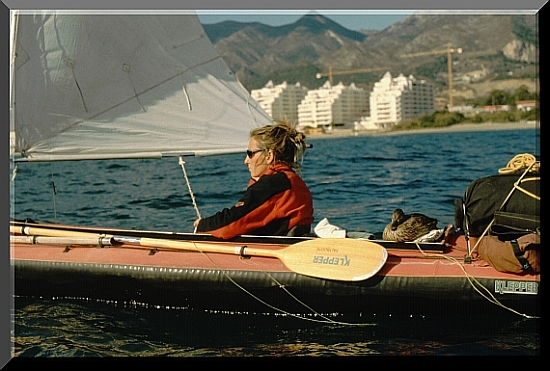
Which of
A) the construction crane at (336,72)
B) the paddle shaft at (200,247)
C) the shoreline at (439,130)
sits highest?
the construction crane at (336,72)

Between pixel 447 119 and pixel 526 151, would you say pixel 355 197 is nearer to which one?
pixel 447 119

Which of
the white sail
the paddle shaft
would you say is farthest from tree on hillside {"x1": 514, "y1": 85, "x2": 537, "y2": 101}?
the paddle shaft

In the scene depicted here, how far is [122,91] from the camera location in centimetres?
663

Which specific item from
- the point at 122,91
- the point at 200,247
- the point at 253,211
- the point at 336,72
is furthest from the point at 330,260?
the point at 122,91

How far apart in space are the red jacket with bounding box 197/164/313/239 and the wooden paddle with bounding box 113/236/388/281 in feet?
0.59

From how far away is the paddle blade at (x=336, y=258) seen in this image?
577 centimetres

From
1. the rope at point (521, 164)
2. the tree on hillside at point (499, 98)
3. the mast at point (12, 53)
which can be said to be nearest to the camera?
the rope at point (521, 164)

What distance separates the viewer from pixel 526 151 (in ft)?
20.0

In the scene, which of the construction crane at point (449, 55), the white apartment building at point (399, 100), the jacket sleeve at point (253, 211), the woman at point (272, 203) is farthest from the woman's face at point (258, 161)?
the construction crane at point (449, 55)

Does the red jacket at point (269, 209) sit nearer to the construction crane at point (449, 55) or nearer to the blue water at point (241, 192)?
the blue water at point (241, 192)

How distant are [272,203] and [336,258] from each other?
65 cm

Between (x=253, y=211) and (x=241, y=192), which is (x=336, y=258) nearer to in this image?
(x=253, y=211)

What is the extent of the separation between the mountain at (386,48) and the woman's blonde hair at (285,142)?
75cm

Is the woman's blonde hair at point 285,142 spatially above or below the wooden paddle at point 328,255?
above
